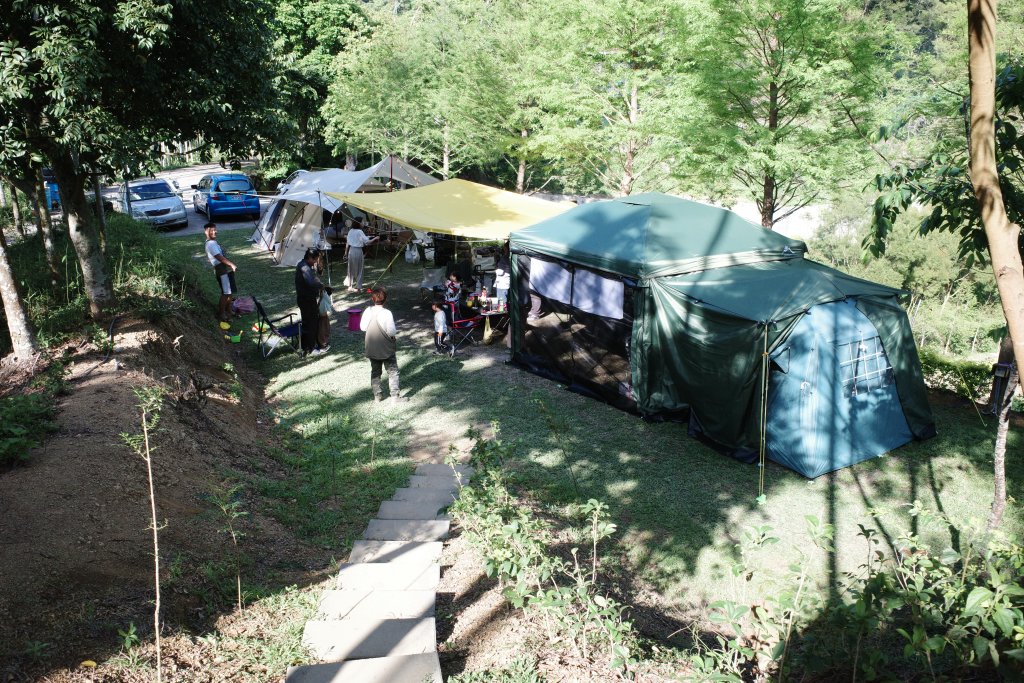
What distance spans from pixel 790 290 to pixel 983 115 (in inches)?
169

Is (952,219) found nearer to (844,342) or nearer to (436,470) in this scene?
(844,342)

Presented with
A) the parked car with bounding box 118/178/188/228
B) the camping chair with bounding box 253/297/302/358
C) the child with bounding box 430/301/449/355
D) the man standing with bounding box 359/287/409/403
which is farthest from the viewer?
the parked car with bounding box 118/178/188/228

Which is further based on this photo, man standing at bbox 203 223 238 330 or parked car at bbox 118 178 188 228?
parked car at bbox 118 178 188 228

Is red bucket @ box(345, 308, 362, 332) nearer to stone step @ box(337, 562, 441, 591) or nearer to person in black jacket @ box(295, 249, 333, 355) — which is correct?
person in black jacket @ box(295, 249, 333, 355)

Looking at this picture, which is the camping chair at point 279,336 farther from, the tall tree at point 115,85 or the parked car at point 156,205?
the parked car at point 156,205

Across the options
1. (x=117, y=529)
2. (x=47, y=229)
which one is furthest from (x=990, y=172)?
(x=47, y=229)

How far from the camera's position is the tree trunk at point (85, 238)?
8.26m

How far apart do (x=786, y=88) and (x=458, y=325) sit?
24.1ft

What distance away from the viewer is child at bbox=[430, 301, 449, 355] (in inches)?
418

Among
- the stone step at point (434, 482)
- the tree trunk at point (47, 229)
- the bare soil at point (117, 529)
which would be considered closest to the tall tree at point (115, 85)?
the tree trunk at point (47, 229)

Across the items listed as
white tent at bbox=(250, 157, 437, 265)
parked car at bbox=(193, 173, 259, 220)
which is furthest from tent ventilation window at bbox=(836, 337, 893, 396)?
parked car at bbox=(193, 173, 259, 220)

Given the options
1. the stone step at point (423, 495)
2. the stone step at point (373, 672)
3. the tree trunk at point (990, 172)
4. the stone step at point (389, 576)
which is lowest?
the stone step at point (423, 495)

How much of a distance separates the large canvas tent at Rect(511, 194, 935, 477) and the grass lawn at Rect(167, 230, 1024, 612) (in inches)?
12.6

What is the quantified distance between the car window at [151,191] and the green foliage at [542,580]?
2063 cm
